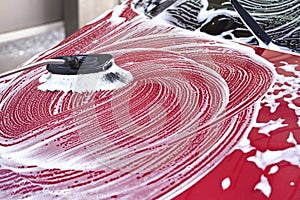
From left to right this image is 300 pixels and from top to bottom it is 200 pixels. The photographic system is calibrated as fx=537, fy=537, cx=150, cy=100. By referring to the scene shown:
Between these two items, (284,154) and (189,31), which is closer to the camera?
(284,154)

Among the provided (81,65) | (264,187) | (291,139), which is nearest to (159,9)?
(81,65)

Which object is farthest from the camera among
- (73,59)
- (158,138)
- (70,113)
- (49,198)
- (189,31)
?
(189,31)

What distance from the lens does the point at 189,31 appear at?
159 cm

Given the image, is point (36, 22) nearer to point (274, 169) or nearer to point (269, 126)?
point (269, 126)

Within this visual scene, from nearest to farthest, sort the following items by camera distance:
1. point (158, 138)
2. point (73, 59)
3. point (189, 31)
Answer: point (158, 138)
point (73, 59)
point (189, 31)

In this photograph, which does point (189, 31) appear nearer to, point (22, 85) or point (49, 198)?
point (22, 85)

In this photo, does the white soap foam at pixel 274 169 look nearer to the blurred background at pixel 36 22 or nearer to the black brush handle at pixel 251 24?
the black brush handle at pixel 251 24

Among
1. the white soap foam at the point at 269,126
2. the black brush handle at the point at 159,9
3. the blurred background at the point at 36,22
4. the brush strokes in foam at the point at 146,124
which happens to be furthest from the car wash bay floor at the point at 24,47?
the white soap foam at the point at 269,126

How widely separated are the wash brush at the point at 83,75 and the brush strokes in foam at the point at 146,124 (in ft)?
0.09

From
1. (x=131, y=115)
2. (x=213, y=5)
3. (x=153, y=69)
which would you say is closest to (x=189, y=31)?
(x=213, y=5)

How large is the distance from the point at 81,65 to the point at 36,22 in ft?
5.79

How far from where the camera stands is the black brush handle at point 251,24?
1501mm

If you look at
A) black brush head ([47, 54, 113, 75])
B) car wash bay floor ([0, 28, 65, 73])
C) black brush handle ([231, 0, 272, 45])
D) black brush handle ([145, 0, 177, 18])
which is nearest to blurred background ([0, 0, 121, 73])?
car wash bay floor ([0, 28, 65, 73])

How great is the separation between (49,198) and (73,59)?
1.55 ft
